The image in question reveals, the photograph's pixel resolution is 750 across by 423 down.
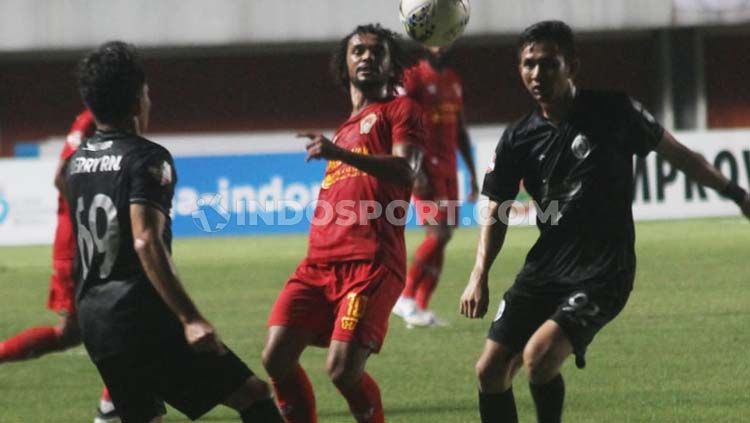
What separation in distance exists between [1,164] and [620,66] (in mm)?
16053

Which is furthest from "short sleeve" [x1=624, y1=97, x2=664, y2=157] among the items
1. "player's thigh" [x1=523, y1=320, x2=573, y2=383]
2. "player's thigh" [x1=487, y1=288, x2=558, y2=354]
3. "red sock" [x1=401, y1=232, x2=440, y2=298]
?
"red sock" [x1=401, y1=232, x2=440, y2=298]

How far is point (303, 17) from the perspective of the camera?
31.0 metres

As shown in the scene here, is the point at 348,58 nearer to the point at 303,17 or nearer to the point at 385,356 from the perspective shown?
the point at 385,356

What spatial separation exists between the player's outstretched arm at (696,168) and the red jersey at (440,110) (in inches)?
220

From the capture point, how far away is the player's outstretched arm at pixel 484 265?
6488mm

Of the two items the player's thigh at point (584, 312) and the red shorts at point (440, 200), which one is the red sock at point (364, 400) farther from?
the red shorts at point (440, 200)

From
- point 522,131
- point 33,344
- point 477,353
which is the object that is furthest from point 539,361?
point 477,353

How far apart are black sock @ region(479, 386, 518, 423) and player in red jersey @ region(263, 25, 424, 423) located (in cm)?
56

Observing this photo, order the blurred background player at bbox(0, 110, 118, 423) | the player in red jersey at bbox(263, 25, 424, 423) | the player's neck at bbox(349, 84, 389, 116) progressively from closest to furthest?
the player in red jersey at bbox(263, 25, 424, 423) < the player's neck at bbox(349, 84, 389, 116) < the blurred background player at bbox(0, 110, 118, 423)

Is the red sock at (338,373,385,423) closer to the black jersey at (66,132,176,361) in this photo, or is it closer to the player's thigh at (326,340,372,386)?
the player's thigh at (326,340,372,386)

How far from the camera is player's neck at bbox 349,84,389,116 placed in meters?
7.22

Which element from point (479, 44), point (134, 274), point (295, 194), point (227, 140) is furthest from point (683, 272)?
point (479, 44)

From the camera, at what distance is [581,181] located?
643 cm

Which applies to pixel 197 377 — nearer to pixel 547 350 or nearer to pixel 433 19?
pixel 547 350
